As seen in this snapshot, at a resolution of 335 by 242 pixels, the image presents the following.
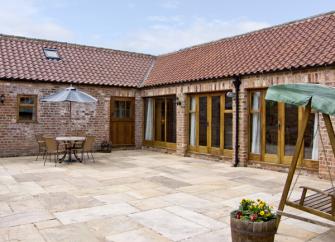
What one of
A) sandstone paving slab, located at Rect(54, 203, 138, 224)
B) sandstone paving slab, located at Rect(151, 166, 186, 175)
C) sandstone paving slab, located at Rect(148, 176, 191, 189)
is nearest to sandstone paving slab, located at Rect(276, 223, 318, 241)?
sandstone paving slab, located at Rect(54, 203, 138, 224)

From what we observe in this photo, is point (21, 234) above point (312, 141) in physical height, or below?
below

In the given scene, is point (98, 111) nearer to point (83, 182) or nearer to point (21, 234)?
point (83, 182)

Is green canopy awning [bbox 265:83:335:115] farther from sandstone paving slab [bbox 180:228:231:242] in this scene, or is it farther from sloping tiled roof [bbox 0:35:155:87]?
sloping tiled roof [bbox 0:35:155:87]

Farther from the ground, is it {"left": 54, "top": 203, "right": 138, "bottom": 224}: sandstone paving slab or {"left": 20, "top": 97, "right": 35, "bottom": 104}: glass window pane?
{"left": 20, "top": 97, "right": 35, "bottom": 104}: glass window pane

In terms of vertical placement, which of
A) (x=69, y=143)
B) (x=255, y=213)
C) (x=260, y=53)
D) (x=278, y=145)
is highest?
(x=260, y=53)

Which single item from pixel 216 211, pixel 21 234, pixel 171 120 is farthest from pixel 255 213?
pixel 171 120

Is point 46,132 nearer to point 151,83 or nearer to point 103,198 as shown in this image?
point 151,83

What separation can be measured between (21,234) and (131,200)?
7.10 ft

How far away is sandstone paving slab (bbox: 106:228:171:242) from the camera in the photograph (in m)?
4.16

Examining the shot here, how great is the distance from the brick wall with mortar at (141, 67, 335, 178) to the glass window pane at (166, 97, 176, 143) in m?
0.43

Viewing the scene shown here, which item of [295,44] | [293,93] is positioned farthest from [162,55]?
[293,93]

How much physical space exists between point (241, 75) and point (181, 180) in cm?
414

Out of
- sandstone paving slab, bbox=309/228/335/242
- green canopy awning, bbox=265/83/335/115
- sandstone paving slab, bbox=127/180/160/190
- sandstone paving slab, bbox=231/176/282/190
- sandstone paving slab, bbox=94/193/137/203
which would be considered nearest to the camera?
green canopy awning, bbox=265/83/335/115

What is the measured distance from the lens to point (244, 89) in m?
10.3
